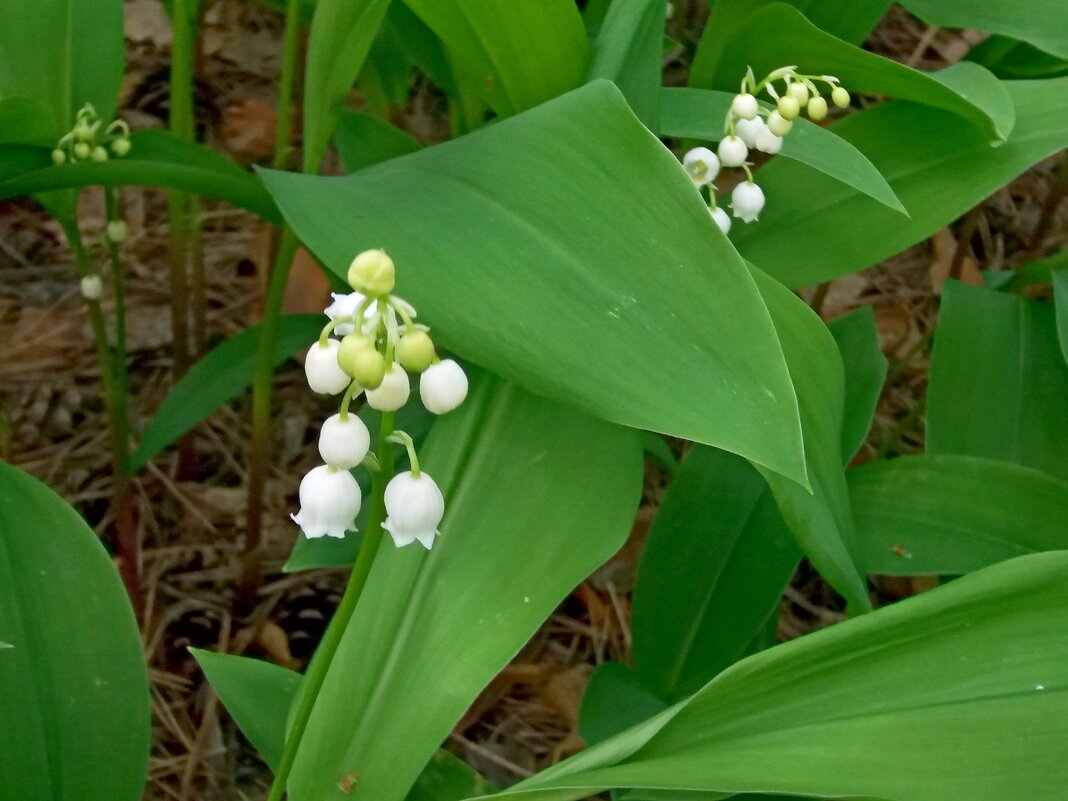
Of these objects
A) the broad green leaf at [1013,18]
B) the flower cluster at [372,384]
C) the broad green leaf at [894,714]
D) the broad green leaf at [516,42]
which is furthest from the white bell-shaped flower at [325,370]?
the broad green leaf at [1013,18]

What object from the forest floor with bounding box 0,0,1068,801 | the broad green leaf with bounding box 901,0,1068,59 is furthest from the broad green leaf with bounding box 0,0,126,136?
the broad green leaf with bounding box 901,0,1068,59

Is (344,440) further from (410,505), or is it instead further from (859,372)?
(859,372)

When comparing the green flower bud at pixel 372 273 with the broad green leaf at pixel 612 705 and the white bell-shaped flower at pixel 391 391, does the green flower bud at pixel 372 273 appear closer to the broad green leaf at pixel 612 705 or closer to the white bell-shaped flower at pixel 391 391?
the white bell-shaped flower at pixel 391 391

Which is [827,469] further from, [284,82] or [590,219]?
[284,82]

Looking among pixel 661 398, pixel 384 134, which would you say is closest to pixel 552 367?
pixel 661 398

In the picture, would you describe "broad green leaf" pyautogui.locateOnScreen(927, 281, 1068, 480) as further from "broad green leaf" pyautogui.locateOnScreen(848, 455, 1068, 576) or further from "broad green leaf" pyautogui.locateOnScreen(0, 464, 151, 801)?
"broad green leaf" pyautogui.locateOnScreen(0, 464, 151, 801)

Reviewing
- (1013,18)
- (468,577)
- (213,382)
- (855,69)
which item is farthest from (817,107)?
(213,382)

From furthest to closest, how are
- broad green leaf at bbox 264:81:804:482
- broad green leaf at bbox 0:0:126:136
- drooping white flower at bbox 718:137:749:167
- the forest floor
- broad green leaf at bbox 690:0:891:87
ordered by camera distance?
the forest floor
broad green leaf at bbox 690:0:891:87
broad green leaf at bbox 0:0:126:136
drooping white flower at bbox 718:137:749:167
broad green leaf at bbox 264:81:804:482

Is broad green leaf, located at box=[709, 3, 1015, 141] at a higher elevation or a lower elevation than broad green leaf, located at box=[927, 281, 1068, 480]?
higher
